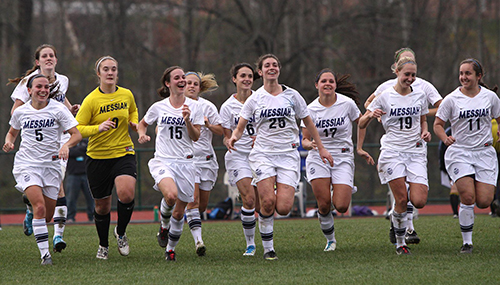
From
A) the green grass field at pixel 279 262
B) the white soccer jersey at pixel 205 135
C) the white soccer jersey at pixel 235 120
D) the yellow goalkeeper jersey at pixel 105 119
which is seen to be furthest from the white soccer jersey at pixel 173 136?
the green grass field at pixel 279 262

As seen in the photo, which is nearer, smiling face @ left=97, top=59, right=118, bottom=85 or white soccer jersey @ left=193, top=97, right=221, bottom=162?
smiling face @ left=97, top=59, right=118, bottom=85

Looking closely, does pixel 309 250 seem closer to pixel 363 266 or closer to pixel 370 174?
pixel 363 266

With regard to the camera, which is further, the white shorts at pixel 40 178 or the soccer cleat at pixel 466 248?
the soccer cleat at pixel 466 248

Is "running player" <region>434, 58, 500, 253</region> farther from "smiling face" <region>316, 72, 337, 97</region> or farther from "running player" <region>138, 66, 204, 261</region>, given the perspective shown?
"running player" <region>138, 66, 204, 261</region>

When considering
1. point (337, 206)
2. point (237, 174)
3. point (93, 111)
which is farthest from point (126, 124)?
point (337, 206)

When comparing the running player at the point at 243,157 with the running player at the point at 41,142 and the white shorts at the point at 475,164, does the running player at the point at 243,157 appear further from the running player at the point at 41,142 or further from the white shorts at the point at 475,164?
the white shorts at the point at 475,164

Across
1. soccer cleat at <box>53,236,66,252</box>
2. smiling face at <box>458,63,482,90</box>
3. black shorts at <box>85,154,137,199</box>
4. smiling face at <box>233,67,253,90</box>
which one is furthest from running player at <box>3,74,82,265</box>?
smiling face at <box>458,63,482,90</box>

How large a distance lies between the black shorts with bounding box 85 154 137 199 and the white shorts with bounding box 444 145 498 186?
361cm

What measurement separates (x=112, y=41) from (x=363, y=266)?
16037mm

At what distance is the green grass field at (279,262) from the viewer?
6.22m

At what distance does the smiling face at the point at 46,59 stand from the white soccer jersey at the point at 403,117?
4.10 metres

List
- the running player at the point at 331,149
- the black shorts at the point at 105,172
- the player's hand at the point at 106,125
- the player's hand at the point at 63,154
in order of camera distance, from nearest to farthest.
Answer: the player's hand at the point at 63,154 < the player's hand at the point at 106,125 < the black shorts at the point at 105,172 < the running player at the point at 331,149

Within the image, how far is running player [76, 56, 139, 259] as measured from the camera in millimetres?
7492

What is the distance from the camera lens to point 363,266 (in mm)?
6801
